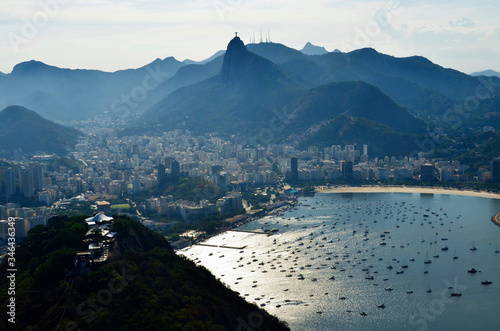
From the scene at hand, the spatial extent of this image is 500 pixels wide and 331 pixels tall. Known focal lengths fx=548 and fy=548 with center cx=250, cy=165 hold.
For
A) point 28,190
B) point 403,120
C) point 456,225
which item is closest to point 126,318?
point 456,225

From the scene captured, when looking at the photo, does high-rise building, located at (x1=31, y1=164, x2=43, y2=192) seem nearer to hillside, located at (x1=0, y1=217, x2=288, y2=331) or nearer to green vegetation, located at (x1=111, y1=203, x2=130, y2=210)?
green vegetation, located at (x1=111, y1=203, x2=130, y2=210)

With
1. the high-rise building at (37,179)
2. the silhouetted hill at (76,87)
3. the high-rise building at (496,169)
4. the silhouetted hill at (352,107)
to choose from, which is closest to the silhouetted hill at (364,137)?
the silhouetted hill at (352,107)

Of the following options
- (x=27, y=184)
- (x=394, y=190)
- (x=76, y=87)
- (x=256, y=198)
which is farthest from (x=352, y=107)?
(x=76, y=87)

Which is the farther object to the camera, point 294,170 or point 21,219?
point 294,170

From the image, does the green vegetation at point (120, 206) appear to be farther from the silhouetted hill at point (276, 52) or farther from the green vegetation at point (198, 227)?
the silhouetted hill at point (276, 52)

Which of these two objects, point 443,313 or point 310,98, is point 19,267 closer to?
point 443,313

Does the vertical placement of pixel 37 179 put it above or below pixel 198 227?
above

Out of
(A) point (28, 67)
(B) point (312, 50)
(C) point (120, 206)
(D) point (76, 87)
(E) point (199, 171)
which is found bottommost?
(C) point (120, 206)

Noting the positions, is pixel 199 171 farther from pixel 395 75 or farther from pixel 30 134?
pixel 395 75
